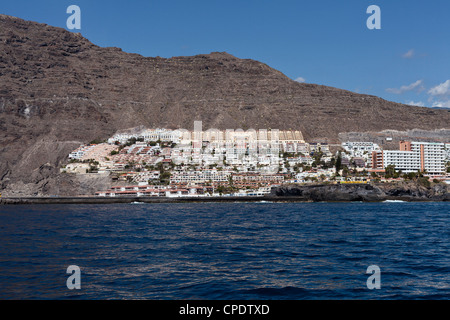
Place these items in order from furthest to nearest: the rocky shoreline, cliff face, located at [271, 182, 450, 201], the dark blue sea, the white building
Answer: the white building → the rocky shoreline → cliff face, located at [271, 182, 450, 201] → the dark blue sea

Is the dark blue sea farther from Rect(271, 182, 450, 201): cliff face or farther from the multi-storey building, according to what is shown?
the multi-storey building

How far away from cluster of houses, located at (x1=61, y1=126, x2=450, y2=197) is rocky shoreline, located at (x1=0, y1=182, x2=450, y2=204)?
1058 centimetres

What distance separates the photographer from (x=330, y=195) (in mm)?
98188

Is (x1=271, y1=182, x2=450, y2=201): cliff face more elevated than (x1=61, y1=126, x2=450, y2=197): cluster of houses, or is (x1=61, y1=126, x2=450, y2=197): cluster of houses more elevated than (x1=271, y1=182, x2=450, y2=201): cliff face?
(x1=61, y1=126, x2=450, y2=197): cluster of houses

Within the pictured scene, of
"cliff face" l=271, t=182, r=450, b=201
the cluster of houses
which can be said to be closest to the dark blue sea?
"cliff face" l=271, t=182, r=450, b=201

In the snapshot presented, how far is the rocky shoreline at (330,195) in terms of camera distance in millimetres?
97562

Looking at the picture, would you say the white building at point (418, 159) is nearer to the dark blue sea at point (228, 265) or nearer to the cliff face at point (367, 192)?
the cliff face at point (367, 192)

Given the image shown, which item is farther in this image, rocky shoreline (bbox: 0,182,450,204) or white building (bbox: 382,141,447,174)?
white building (bbox: 382,141,447,174)

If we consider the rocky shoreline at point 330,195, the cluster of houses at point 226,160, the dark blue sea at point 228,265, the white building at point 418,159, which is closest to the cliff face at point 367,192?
the rocky shoreline at point 330,195

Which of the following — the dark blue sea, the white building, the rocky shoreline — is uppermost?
the white building

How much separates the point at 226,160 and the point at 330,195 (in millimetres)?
58603

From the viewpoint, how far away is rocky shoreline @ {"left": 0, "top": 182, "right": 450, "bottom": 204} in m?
97.6

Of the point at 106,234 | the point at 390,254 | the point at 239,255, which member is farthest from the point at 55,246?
the point at 390,254

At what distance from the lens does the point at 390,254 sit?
1959 cm
